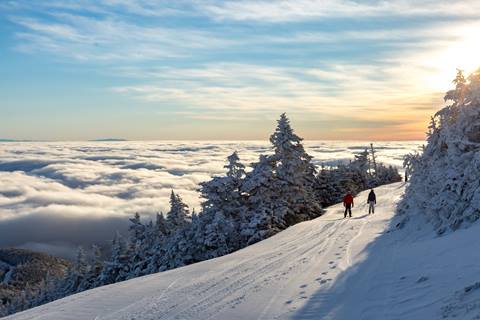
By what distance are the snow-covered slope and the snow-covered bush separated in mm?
1241

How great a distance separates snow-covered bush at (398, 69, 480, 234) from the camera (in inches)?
602

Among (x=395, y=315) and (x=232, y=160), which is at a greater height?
(x=232, y=160)

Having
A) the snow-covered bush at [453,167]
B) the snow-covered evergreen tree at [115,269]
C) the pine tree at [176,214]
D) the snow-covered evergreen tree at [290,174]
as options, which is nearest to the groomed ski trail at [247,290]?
the snow-covered bush at [453,167]

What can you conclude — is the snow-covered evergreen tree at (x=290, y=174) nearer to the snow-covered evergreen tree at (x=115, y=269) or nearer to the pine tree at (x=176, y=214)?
the pine tree at (x=176, y=214)

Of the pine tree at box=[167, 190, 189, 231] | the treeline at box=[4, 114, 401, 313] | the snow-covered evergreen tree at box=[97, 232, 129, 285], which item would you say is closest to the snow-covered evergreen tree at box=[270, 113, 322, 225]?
the treeline at box=[4, 114, 401, 313]

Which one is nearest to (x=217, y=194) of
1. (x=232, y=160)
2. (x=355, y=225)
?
(x=232, y=160)

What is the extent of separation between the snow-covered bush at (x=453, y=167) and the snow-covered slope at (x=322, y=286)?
1.24 m

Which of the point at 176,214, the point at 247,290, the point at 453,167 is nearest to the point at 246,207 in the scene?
the point at 176,214

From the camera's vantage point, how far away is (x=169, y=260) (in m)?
33.8

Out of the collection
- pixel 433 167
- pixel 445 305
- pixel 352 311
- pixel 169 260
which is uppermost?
pixel 433 167

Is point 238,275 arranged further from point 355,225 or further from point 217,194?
point 217,194

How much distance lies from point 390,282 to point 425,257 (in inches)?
83.7

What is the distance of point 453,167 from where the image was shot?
16688 millimetres

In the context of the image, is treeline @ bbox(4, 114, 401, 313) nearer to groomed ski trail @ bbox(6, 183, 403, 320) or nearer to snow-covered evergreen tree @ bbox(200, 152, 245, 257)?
snow-covered evergreen tree @ bbox(200, 152, 245, 257)
